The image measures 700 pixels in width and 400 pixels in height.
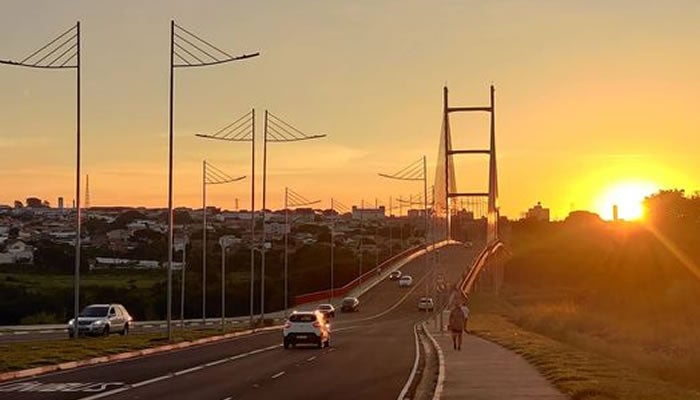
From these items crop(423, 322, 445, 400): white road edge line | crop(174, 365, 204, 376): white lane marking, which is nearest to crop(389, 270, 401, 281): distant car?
crop(423, 322, 445, 400): white road edge line

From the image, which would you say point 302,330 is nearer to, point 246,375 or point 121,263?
point 246,375

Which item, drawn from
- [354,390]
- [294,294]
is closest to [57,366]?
[354,390]

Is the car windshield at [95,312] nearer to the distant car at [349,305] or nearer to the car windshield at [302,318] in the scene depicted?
the car windshield at [302,318]

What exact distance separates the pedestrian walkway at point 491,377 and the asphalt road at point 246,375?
1402mm

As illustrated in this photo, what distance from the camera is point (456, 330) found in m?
41.3

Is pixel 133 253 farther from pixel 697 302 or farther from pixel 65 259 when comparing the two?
pixel 697 302

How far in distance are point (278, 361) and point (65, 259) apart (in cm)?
9106

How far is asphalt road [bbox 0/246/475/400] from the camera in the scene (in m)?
24.7

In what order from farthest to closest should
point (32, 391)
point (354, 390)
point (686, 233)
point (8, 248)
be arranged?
point (8, 248), point (686, 233), point (354, 390), point (32, 391)

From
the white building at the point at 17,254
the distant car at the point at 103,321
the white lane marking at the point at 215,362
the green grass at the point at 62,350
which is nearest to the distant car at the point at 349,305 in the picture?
the white building at the point at 17,254

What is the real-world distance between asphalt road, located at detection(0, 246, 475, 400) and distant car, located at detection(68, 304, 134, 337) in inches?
210

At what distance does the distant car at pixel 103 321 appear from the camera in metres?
51.5

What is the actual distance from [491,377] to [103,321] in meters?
28.8

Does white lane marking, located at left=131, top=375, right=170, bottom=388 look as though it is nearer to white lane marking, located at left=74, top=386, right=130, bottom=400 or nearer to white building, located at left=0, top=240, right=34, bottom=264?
white lane marking, located at left=74, top=386, right=130, bottom=400
